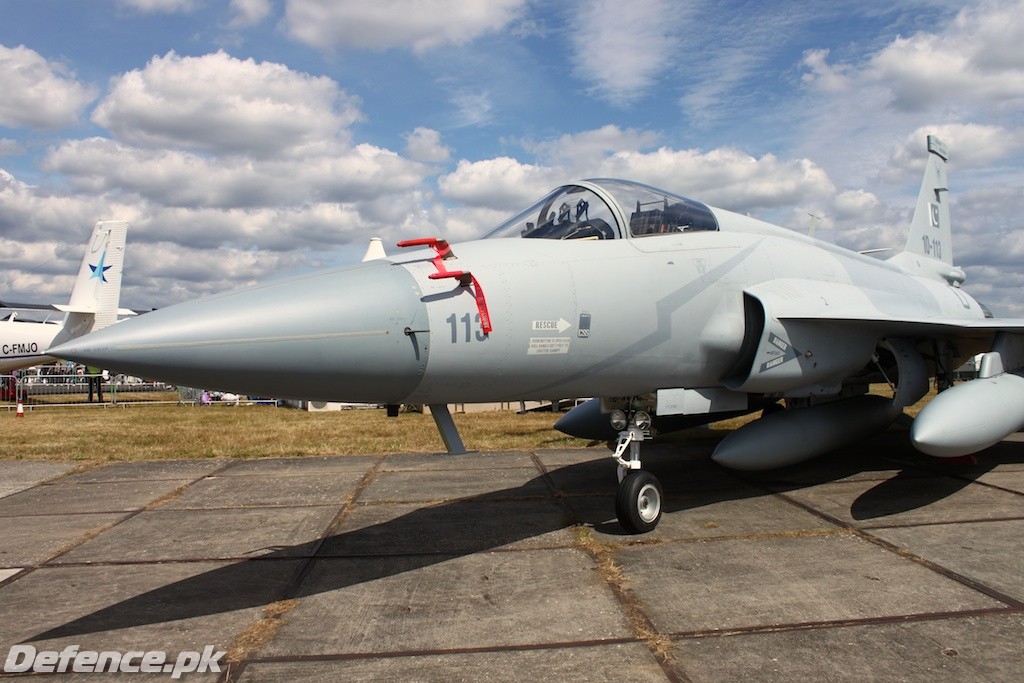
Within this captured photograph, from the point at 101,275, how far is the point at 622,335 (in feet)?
83.2

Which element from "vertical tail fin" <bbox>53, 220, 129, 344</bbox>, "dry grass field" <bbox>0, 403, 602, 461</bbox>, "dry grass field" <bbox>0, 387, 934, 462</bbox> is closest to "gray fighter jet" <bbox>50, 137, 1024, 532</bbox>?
"dry grass field" <bbox>0, 387, 934, 462</bbox>

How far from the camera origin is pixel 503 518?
6.70m

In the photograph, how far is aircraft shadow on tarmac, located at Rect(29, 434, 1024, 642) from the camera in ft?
15.3

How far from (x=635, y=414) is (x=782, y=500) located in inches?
81.5

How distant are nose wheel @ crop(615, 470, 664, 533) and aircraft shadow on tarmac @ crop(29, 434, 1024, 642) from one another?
28 cm

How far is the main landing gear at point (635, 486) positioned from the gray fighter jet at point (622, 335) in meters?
0.02

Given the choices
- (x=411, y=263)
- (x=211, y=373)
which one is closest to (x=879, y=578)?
(x=411, y=263)

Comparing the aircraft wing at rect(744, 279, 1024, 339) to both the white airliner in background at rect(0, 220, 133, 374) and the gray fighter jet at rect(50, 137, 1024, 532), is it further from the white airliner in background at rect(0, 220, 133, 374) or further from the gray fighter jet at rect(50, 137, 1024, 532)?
the white airliner in background at rect(0, 220, 133, 374)

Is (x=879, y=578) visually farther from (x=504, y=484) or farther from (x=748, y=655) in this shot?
(x=504, y=484)

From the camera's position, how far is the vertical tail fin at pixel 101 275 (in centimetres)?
2547

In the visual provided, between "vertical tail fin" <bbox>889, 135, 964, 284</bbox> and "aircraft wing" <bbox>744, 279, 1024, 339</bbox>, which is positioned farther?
"vertical tail fin" <bbox>889, 135, 964, 284</bbox>

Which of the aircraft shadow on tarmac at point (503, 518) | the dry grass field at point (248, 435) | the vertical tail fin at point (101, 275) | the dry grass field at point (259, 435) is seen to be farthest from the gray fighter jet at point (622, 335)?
the vertical tail fin at point (101, 275)

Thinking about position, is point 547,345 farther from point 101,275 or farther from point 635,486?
point 101,275

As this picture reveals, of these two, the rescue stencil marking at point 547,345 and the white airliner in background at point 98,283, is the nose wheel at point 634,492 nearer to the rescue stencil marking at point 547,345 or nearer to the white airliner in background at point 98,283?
the rescue stencil marking at point 547,345
